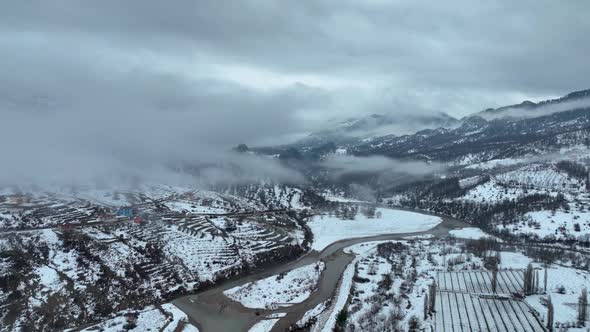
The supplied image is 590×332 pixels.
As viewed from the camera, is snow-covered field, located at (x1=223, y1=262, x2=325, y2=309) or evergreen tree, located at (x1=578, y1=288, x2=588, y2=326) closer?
evergreen tree, located at (x1=578, y1=288, x2=588, y2=326)

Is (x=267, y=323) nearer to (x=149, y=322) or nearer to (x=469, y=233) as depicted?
(x=149, y=322)

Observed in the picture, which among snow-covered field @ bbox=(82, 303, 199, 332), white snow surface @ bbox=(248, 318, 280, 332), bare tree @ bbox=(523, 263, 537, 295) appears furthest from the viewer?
bare tree @ bbox=(523, 263, 537, 295)

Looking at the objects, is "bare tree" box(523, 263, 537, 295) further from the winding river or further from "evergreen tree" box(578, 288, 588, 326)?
the winding river

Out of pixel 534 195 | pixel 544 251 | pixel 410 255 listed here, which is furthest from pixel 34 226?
pixel 534 195

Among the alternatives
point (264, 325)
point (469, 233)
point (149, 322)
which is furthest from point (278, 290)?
point (469, 233)

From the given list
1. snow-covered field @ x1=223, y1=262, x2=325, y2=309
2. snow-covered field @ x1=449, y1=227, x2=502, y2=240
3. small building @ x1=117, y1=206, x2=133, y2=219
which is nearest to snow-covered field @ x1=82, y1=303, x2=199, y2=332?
snow-covered field @ x1=223, y1=262, x2=325, y2=309

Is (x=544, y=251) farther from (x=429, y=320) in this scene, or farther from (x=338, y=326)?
(x=338, y=326)
